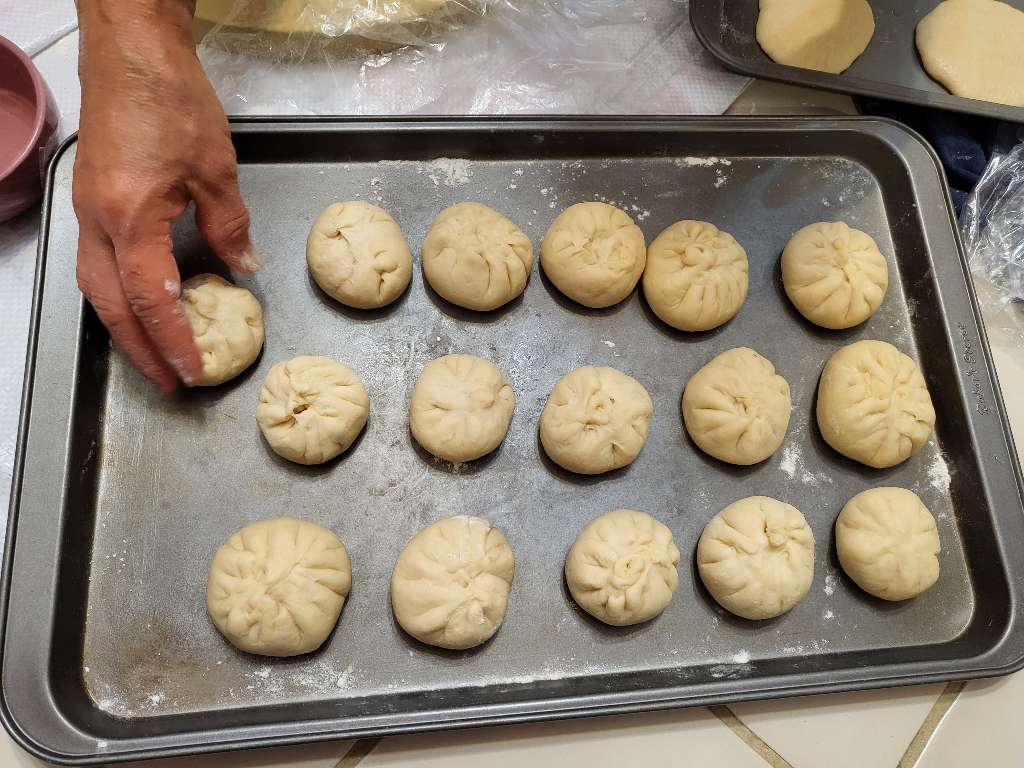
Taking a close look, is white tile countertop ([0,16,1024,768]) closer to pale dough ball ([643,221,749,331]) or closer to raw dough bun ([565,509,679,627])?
raw dough bun ([565,509,679,627])

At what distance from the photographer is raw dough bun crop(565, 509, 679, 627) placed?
57.2 inches

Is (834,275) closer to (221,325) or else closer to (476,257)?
(476,257)

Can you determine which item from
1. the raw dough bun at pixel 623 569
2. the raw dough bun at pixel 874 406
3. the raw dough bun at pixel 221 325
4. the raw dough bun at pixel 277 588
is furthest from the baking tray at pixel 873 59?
the raw dough bun at pixel 277 588

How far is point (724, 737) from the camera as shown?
1547 millimetres

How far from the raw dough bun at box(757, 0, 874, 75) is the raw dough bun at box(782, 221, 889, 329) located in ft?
1.58

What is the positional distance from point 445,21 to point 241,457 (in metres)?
1.22

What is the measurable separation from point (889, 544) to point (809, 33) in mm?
1294

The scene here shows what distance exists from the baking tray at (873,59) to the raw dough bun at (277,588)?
152 cm

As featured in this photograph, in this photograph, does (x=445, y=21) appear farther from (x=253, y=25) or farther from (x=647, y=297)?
(x=647, y=297)

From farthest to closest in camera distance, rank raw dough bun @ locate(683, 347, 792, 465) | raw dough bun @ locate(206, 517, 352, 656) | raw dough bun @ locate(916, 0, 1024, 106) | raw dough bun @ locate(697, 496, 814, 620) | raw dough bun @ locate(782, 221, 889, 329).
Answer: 1. raw dough bun @ locate(916, 0, 1024, 106)
2. raw dough bun @ locate(782, 221, 889, 329)
3. raw dough bun @ locate(683, 347, 792, 465)
4. raw dough bun @ locate(697, 496, 814, 620)
5. raw dough bun @ locate(206, 517, 352, 656)

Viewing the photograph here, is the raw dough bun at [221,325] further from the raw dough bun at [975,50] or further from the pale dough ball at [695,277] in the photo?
the raw dough bun at [975,50]

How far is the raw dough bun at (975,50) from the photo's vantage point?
1986 mm

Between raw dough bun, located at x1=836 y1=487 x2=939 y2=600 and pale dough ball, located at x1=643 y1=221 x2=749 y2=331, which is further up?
pale dough ball, located at x1=643 y1=221 x2=749 y2=331

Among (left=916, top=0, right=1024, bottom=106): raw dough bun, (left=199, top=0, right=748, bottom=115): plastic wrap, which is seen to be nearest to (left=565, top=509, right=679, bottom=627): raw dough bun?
(left=199, top=0, right=748, bottom=115): plastic wrap
